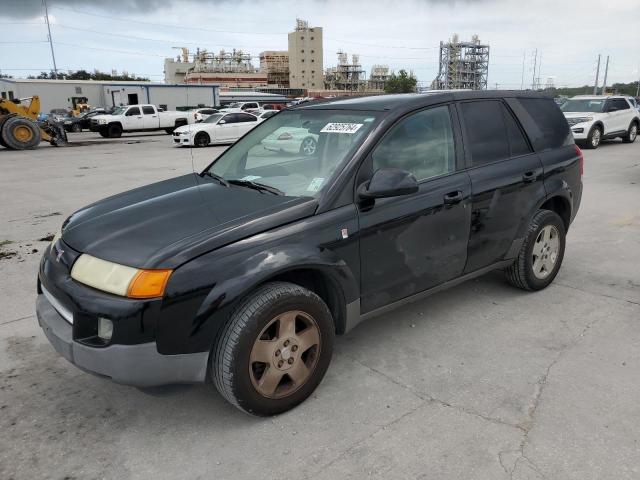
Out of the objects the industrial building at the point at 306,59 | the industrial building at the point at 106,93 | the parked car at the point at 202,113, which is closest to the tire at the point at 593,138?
the parked car at the point at 202,113

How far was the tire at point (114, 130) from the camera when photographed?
27.8 meters

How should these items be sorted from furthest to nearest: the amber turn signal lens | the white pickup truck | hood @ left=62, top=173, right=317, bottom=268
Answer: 1. the white pickup truck
2. hood @ left=62, top=173, right=317, bottom=268
3. the amber turn signal lens

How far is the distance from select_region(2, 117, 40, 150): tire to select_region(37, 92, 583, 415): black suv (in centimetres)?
1908

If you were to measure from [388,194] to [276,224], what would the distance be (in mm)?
670

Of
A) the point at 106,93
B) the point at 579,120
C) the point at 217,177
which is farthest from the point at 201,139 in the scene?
the point at 106,93

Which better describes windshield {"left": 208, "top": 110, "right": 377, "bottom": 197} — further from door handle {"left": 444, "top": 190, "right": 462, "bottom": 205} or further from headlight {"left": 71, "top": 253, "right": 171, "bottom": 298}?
headlight {"left": 71, "top": 253, "right": 171, "bottom": 298}

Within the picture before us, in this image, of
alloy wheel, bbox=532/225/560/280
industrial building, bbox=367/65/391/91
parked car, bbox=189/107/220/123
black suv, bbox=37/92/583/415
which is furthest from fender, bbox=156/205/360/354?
industrial building, bbox=367/65/391/91

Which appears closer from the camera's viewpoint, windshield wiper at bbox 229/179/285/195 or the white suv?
windshield wiper at bbox 229/179/285/195

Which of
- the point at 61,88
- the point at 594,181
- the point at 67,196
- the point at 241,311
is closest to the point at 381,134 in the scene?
the point at 241,311

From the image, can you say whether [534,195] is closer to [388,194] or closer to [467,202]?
[467,202]

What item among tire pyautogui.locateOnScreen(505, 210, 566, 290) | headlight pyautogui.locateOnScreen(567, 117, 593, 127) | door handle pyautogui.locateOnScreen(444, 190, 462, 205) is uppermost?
door handle pyautogui.locateOnScreen(444, 190, 462, 205)

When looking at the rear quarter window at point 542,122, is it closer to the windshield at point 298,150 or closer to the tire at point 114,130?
the windshield at point 298,150

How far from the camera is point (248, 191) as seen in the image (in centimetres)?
320

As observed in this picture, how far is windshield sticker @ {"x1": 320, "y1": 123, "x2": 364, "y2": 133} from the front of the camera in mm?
3277
